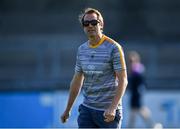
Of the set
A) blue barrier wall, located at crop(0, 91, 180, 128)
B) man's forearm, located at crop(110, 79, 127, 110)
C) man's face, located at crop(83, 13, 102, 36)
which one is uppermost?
man's face, located at crop(83, 13, 102, 36)

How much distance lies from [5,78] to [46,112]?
192 inches

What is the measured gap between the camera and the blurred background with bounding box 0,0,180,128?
52.8 feet

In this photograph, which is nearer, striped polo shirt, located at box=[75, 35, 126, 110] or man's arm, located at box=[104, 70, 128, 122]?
man's arm, located at box=[104, 70, 128, 122]

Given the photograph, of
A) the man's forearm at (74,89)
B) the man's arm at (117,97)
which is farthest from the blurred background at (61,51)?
the man's arm at (117,97)

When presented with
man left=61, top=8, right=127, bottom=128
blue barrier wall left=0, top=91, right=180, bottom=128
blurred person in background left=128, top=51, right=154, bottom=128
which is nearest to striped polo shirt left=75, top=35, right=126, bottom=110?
man left=61, top=8, right=127, bottom=128

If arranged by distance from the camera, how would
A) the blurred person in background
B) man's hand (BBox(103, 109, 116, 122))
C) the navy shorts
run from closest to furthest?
1. man's hand (BBox(103, 109, 116, 122))
2. the navy shorts
3. the blurred person in background

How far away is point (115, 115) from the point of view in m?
7.31

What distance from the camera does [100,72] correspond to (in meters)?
7.27

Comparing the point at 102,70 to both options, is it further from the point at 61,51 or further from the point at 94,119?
the point at 61,51

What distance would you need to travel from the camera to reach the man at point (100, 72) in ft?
23.7

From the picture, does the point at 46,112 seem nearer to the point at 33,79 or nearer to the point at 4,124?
the point at 4,124

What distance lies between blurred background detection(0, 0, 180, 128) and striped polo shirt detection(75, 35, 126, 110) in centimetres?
818

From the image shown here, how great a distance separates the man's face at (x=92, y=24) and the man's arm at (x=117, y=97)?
0.48 metres

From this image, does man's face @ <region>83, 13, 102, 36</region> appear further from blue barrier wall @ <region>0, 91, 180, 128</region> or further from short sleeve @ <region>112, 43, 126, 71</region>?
blue barrier wall @ <region>0, 91, 180, 128</region>
